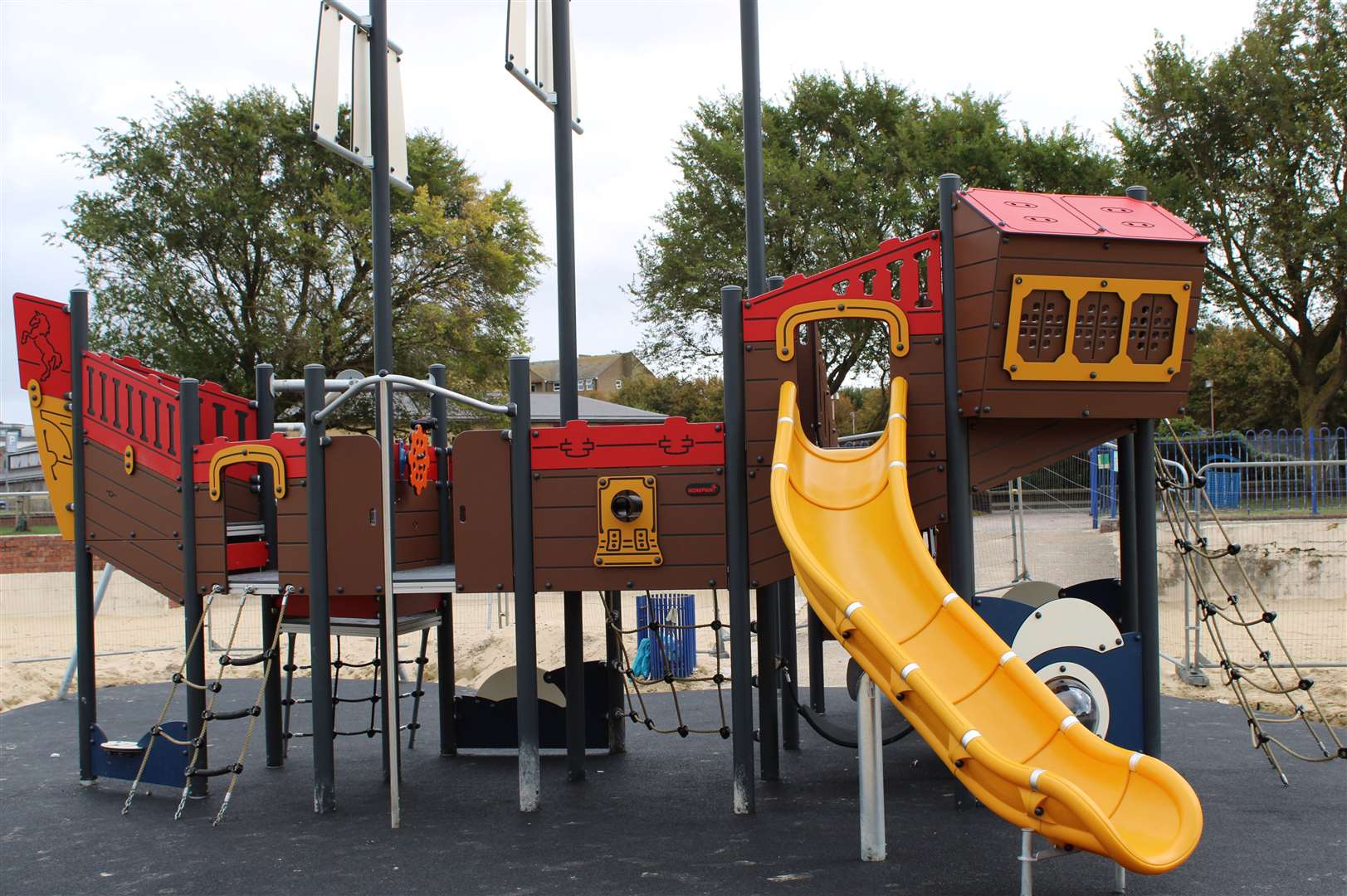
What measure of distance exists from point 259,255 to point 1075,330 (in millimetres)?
26616

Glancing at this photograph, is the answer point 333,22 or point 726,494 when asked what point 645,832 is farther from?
point 333,22

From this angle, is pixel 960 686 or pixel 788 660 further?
pixel 788 660

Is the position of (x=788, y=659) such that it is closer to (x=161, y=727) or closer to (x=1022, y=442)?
(x=1022, y=442)

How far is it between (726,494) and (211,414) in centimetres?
386

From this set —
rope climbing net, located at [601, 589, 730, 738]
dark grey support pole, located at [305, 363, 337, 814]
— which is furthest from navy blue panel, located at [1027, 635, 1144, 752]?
dark grey support pole, located at [305, 363, 337, 814]

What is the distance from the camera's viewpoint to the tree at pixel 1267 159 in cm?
2908

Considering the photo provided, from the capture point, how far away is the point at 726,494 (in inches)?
261

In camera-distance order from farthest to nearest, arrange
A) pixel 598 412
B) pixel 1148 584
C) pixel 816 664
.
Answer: pixel 598 412
pixel 816 664
pixel 1148 584

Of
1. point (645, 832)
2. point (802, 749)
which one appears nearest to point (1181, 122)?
point (802, 749)

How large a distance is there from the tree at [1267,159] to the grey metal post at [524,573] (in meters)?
27.1

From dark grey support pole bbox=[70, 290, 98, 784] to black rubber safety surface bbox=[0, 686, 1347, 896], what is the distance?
0.43 meters

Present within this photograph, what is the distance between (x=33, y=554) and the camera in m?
21.0

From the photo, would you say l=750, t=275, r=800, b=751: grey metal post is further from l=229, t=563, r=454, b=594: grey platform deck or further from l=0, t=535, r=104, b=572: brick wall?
l=0, t=535, r=104, b=572: brick wall

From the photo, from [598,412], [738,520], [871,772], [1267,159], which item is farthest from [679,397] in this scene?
[871,772]
